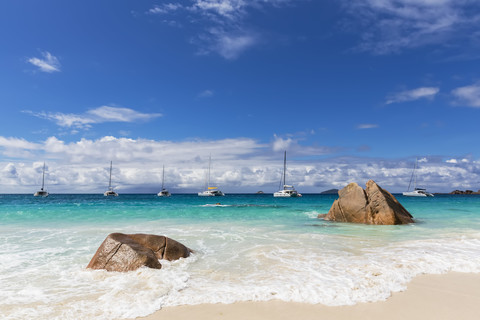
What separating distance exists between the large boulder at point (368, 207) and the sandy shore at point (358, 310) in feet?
43.9

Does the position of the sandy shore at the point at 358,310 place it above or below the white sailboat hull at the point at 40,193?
above

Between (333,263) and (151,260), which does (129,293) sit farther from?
(333,263)

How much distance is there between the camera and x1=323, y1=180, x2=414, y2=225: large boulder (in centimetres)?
1870

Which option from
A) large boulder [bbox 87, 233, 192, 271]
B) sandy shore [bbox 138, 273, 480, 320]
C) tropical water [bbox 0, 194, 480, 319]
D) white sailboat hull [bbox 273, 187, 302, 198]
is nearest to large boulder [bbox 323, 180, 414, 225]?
tropical water [bbox 0, 194, 480, 319]

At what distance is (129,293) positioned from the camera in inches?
239

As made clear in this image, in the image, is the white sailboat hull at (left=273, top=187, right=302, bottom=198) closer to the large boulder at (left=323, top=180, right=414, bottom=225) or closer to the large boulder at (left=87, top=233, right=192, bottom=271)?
the large boulder at (left=323, top=180, right=414, bottom=225)

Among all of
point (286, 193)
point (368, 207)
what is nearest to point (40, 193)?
point (286, 193)

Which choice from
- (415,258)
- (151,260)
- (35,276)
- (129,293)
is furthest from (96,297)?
(415,258)

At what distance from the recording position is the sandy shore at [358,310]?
5012 millimetres

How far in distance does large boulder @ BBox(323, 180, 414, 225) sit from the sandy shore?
13.4m

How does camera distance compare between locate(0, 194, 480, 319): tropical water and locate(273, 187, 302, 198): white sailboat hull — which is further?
locate(273, 187, 302, 198): white sailboat hull

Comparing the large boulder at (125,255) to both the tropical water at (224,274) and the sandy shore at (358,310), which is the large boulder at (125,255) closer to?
the tropical water at (224,274)

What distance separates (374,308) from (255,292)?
7.35 feet

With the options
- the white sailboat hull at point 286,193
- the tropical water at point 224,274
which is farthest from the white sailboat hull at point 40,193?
the tropical water at point 224,274
